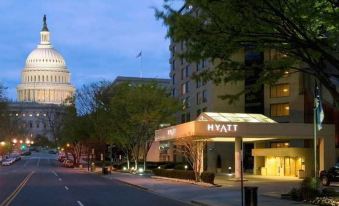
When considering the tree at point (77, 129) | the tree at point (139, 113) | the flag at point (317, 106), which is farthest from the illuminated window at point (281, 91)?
the flag at point (317, 106)

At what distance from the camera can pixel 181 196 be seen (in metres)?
33.7

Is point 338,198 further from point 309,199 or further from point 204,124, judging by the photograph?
point 204,124

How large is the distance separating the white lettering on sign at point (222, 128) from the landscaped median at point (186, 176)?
357 centimetres

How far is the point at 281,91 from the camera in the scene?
7750 centimetres

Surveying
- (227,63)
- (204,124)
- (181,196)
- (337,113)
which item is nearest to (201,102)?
(337,113)

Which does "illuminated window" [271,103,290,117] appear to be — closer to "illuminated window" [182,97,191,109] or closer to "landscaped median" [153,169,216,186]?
"illuminated window" [182,97,191,109]

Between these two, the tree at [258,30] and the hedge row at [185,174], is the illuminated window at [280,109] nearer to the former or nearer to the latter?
the hedge row at [185,174]

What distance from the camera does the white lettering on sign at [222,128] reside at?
47.2m

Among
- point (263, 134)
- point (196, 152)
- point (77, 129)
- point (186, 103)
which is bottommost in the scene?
point (196, 152)

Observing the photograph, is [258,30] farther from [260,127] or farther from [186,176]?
[186,176]

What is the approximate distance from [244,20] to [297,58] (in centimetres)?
382

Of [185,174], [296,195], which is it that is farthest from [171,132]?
[296,195]

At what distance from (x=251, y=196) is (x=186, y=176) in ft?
87.4

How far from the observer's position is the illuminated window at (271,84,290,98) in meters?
76.3
